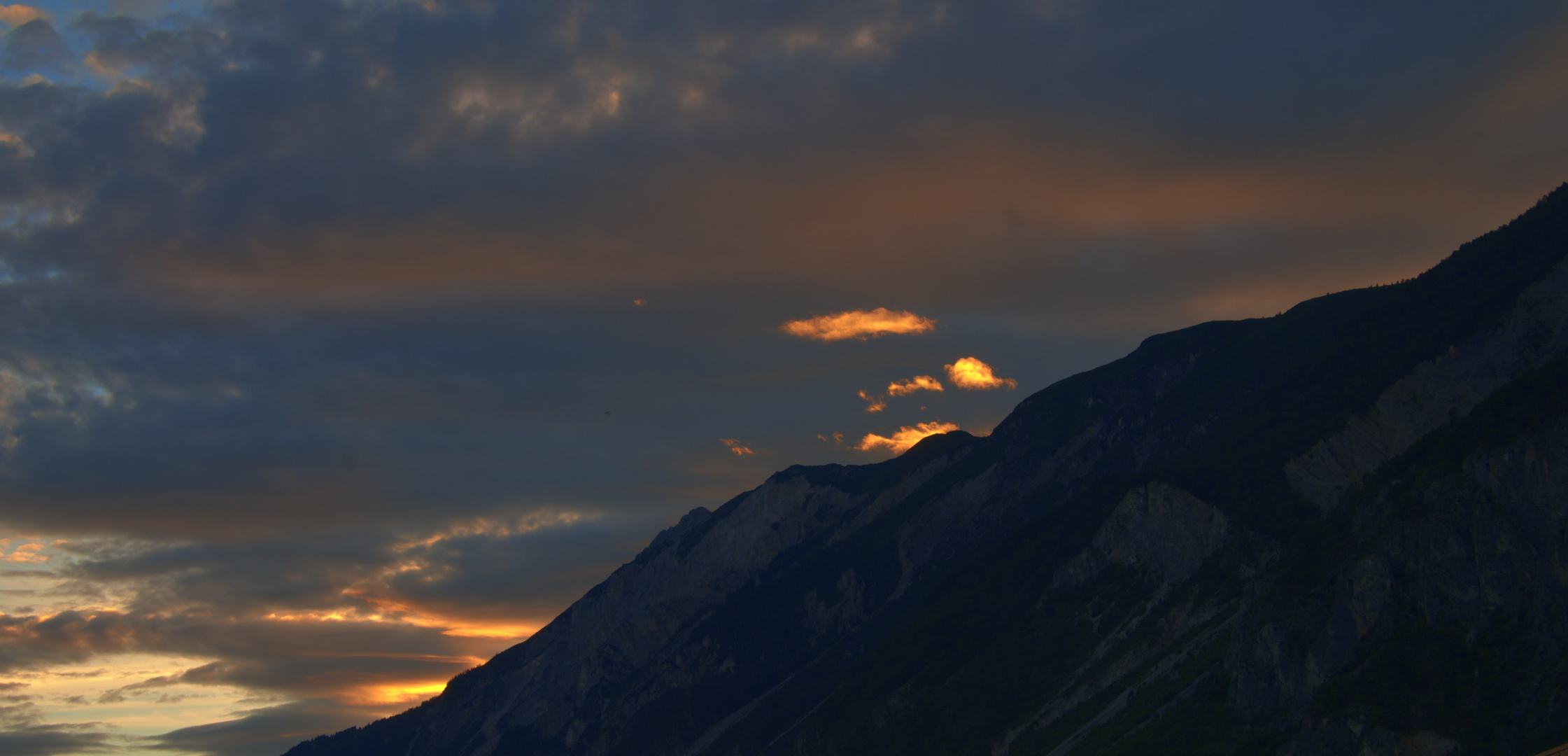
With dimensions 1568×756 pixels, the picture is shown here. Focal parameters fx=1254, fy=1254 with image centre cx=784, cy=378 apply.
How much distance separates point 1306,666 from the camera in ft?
596

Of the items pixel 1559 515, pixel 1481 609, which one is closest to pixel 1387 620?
pixel 1481 609

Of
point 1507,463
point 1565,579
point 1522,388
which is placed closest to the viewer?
point 1565,579

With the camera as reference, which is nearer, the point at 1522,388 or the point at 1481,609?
the point at 1481,609

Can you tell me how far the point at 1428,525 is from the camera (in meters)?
174

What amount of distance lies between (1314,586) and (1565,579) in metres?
35.5

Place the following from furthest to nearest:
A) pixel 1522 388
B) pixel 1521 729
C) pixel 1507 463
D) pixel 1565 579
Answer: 1. pixel 1522 388
2. pixel 1507 463
3. pixel 1565 579
4. pixel 1521 729

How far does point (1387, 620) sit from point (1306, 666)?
13.7 metres

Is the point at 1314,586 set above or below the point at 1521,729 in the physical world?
above

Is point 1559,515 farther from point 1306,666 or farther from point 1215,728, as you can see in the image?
point 1215,728

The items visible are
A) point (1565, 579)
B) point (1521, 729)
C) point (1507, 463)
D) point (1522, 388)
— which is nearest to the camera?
point (1521, 729)

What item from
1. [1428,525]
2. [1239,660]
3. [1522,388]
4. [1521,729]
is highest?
[1522,388]

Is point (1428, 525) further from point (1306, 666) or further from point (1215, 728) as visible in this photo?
point (1215, 728)

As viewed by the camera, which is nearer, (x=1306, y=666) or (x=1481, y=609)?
(x=1481, y=609)

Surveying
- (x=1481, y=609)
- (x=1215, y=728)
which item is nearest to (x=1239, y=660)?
(x=1215, y=728)
